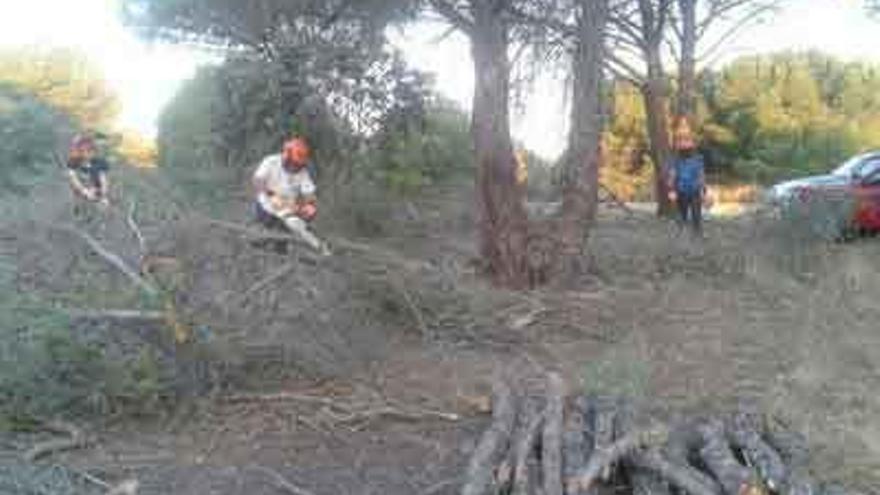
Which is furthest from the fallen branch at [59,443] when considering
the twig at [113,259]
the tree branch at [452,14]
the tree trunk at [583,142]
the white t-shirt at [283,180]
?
the tree branch at [452,14]

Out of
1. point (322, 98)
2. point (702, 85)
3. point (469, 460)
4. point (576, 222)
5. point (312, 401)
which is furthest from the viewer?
point (702, 85)

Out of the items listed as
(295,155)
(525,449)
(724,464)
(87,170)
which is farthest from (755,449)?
(87,170)

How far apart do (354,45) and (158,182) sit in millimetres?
6953

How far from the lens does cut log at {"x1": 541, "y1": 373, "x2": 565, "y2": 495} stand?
5543 millimetres

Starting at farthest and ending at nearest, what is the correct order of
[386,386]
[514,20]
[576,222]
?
[514,20], [576,222], [386,386]

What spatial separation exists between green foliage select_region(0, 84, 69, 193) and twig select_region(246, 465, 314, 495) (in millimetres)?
9838

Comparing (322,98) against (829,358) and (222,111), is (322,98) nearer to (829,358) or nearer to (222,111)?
(222,111)

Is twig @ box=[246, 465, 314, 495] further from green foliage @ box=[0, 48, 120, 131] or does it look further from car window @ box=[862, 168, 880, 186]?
green foliage @ box=[0, 48, 120, 131]

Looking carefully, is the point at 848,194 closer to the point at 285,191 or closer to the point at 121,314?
the point at 285,191

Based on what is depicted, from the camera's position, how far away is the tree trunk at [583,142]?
12.0 m

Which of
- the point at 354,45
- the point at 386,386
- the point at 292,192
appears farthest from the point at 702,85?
the point at 386,386

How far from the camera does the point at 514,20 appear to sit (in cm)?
1477

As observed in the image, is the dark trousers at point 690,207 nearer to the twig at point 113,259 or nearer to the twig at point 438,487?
the twig at point 113,259

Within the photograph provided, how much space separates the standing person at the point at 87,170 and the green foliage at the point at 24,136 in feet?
11.1
